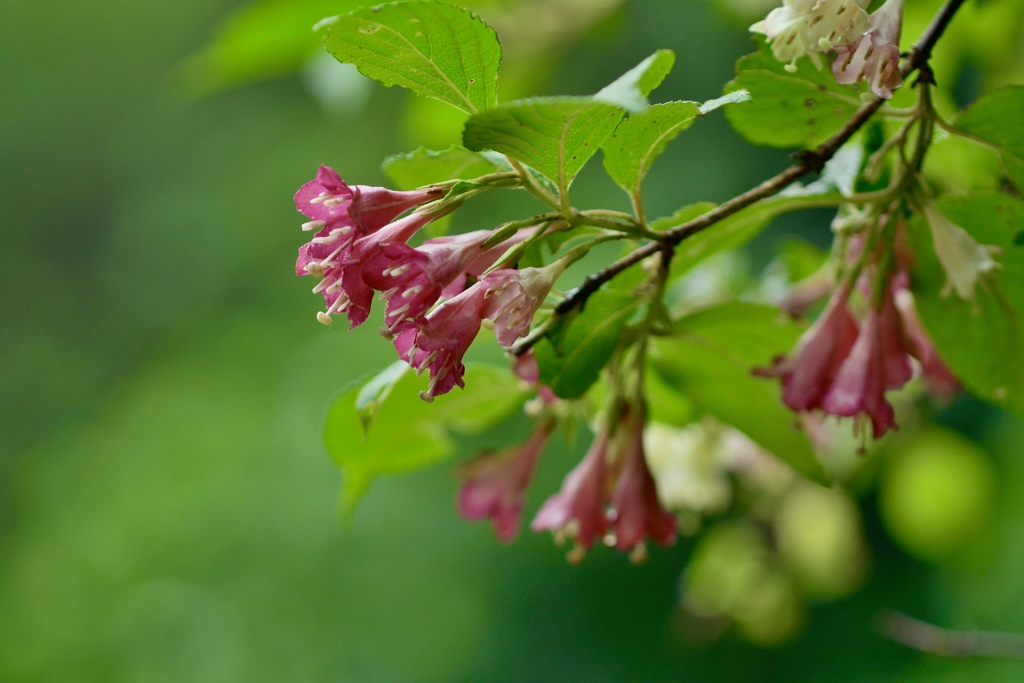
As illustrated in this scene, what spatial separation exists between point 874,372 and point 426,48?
0.27m

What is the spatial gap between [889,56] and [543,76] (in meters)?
0.88

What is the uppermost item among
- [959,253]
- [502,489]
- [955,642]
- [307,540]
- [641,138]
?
[641,138]

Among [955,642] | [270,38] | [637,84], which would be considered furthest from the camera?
[270,38]

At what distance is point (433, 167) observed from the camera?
1.30ft

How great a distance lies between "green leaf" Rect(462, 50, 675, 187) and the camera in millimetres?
267

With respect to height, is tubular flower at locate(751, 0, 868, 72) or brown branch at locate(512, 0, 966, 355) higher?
tubular flower at locate(751, 0, 868, 72)

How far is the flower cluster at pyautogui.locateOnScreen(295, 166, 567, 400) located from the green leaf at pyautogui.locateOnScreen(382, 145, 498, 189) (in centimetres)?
5

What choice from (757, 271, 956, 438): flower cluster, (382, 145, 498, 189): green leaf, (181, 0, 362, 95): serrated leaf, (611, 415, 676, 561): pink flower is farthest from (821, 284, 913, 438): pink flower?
(181, 0, 362, 95): serrated leaf

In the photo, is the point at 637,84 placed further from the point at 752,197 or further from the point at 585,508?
the point at 585,508

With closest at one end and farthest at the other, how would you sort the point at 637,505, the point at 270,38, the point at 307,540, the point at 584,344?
the point at 584,344
the point at 637,505
the point at 270,38
the point at 307,540

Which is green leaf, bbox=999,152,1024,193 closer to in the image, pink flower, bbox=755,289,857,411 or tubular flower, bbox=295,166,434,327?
pink flower, bbox=755,289,857,411

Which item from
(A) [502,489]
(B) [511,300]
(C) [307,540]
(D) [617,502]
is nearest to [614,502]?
(D) [617,502]

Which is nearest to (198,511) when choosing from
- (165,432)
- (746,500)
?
(165,432)

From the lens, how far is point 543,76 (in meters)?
1.17
